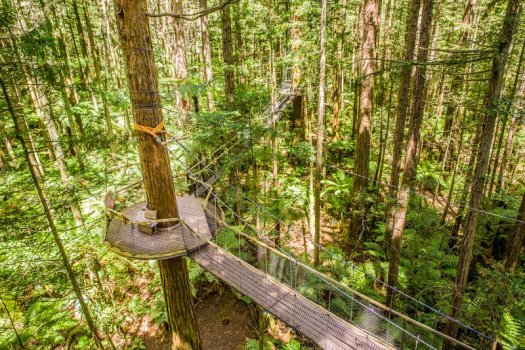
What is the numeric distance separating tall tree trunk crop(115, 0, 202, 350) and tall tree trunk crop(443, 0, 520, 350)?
3986 millimetres

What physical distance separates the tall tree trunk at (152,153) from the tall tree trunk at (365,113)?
544 cm

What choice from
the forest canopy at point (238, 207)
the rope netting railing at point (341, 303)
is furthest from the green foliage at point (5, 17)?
the rope netting railing at point (341, 303)

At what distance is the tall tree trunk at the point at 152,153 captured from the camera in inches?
126

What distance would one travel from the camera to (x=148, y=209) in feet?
12.7

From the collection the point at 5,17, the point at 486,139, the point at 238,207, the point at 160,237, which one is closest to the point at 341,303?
the point at 238,207

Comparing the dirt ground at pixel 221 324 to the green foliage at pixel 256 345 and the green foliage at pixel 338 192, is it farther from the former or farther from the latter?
the green foliage at pixel 338 192

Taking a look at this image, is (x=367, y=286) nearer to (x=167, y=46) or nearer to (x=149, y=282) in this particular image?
(x=149, y=282)

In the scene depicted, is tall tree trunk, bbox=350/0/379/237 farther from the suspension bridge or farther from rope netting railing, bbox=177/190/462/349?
the suspension bridge

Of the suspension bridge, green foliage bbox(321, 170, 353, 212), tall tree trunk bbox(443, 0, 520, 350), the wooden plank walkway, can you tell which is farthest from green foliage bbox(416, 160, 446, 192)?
the wooden plank walkway

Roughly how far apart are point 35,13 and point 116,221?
652 centimetres

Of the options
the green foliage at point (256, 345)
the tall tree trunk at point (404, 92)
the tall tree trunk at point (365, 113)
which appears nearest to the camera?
the tall tree trunk at point (404, 92)

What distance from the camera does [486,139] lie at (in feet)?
14.1

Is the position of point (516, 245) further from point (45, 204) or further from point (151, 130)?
point (45, 204)

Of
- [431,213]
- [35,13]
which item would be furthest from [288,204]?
[35,13]
